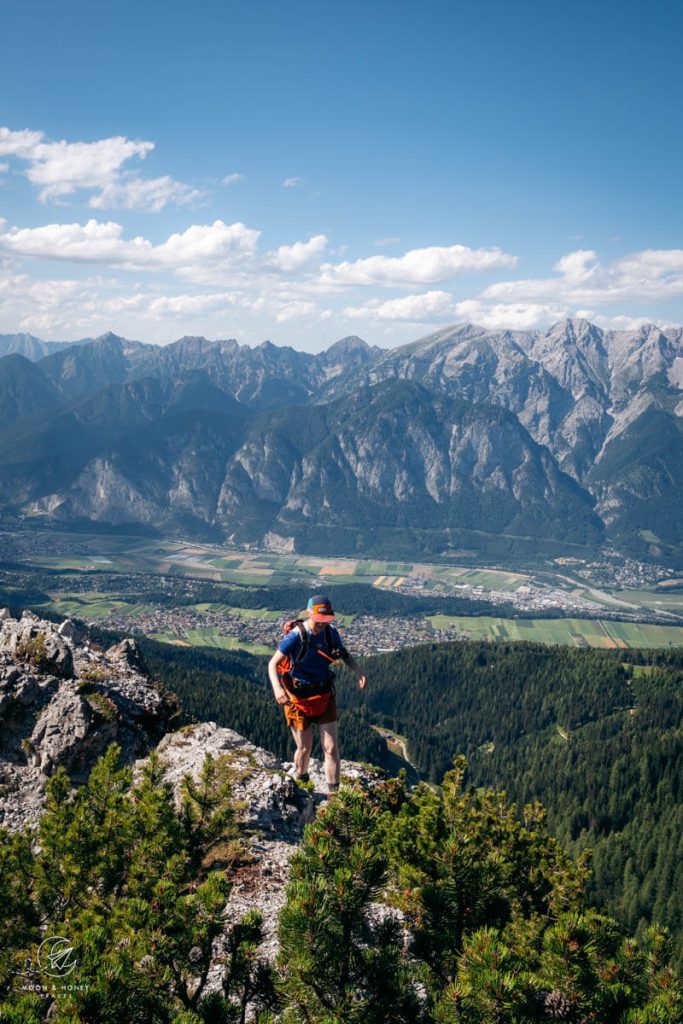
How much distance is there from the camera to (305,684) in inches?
650

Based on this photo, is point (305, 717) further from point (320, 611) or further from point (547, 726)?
point (547, 726)

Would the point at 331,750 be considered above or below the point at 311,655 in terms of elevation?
below

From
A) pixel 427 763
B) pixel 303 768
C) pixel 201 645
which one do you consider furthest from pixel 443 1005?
pixel 201 645

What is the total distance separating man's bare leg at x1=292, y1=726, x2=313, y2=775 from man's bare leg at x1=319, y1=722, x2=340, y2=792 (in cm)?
43

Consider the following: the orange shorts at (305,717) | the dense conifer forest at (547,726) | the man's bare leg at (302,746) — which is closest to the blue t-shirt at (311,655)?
the orange shorts at (305,717)

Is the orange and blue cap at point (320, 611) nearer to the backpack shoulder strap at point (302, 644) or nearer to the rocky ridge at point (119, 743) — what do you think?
the backpack shoulder strap at point (302, 644)

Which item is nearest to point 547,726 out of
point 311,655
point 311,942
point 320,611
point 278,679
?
point 311,655

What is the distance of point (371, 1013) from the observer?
901 centimetres

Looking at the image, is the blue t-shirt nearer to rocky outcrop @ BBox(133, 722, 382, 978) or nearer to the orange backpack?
the orange backpack

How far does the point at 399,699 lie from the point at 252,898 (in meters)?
158

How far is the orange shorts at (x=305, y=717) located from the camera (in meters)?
16.8

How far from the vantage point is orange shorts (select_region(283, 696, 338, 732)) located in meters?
16.8

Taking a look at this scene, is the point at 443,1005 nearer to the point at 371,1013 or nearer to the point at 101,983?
the point at 371,1013

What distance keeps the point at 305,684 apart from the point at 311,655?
3.05ft
